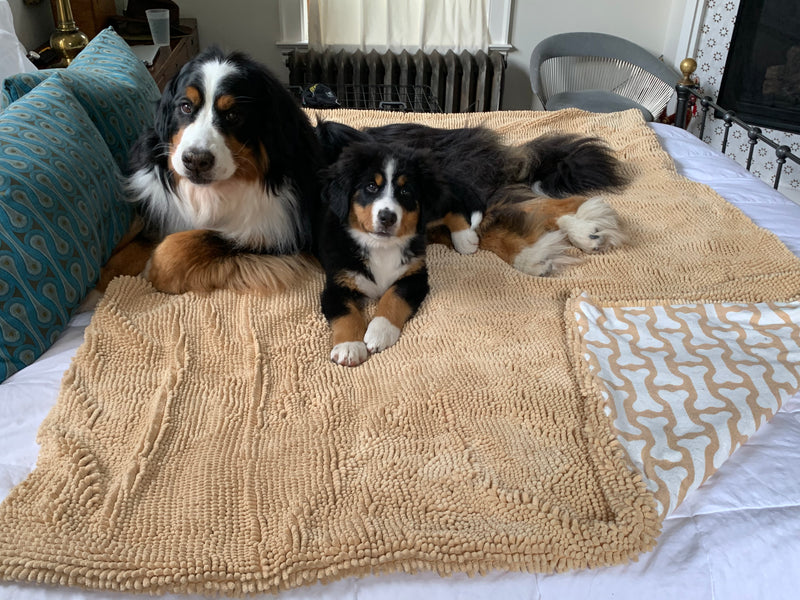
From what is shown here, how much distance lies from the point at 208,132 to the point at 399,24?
2752mm

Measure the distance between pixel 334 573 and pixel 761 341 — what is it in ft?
3.32

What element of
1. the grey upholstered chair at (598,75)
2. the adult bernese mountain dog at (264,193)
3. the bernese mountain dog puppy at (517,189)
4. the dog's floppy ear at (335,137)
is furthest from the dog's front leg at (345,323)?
the grey upholstered chair at (598,75)

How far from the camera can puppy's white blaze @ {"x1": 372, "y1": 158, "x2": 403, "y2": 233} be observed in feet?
4.77

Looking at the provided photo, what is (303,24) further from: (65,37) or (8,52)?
(8,52)

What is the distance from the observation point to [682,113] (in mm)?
2807

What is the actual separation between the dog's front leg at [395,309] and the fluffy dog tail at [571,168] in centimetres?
65

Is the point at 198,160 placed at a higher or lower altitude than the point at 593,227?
higher

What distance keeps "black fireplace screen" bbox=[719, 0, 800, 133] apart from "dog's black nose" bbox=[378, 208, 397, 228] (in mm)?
3105

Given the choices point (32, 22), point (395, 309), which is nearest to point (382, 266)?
point (395, 309)

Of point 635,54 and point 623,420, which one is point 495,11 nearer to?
point 635,54

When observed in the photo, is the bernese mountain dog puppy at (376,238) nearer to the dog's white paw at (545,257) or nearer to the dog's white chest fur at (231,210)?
the dog's white chest fur at (231,210)

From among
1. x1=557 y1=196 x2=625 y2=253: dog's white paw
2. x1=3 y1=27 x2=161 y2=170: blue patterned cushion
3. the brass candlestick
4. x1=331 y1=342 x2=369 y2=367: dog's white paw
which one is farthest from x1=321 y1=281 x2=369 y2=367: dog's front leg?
the brass candlestick

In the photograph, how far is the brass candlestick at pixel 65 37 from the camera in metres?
2.39

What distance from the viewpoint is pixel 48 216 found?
1349 mm
